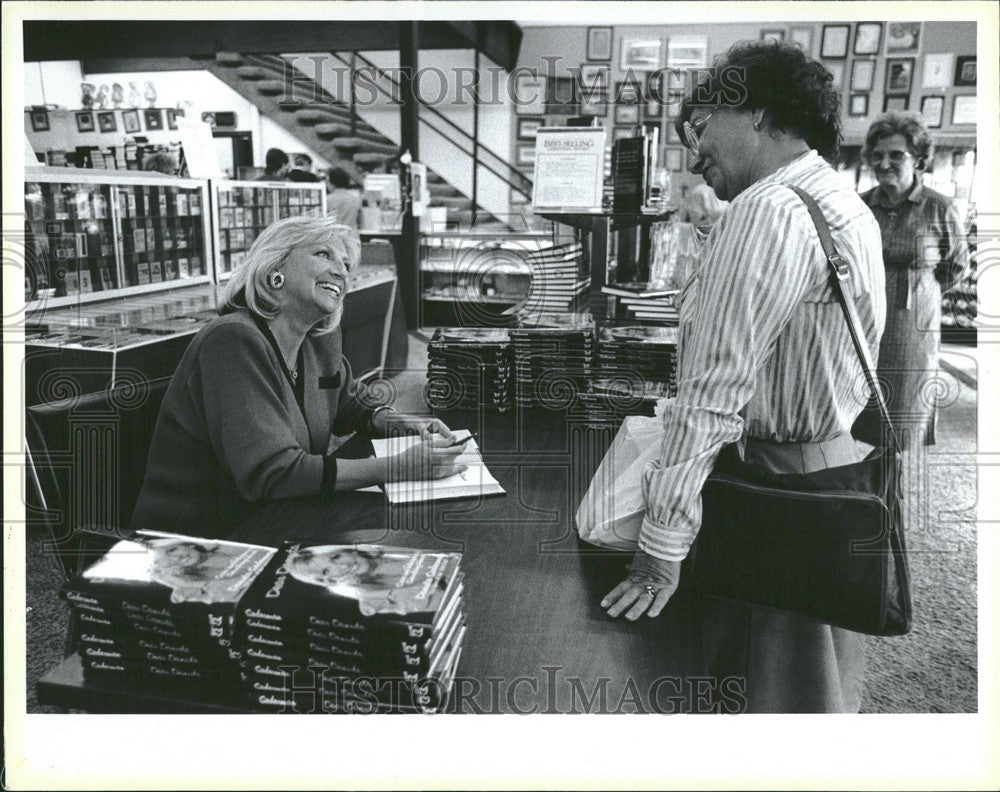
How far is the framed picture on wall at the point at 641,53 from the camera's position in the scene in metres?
10.3

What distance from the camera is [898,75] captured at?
10.3 metres

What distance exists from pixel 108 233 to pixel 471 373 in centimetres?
254

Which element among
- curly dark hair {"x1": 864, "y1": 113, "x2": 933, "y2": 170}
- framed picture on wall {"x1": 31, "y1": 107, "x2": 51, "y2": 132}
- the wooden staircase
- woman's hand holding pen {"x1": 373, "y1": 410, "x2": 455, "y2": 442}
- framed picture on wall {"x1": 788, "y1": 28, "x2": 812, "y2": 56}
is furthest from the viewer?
the wooden staircase

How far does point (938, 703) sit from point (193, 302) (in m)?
3.60

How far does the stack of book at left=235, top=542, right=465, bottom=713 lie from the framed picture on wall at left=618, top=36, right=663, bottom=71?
10.3 m

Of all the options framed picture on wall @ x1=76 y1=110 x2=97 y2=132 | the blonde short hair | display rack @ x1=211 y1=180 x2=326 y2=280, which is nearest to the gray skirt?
the blonde short hair

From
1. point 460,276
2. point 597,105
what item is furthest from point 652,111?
point 460,276

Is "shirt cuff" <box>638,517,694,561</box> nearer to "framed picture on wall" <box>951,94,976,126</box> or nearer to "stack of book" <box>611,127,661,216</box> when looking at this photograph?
"stack of book" <box>611,127,661,216</box>

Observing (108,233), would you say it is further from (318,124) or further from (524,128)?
(524,128)

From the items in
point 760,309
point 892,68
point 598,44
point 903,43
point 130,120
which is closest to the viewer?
point 760,309

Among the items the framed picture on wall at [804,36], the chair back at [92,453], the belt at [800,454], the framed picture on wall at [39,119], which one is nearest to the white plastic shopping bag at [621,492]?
the belt at [800,454]

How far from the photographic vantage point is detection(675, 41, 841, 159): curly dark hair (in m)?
1.37

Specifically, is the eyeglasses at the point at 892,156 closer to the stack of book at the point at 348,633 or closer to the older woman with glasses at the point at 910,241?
the older woman with glasses at the point at 910,241

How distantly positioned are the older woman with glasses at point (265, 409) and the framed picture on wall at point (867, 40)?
10.3 metres
